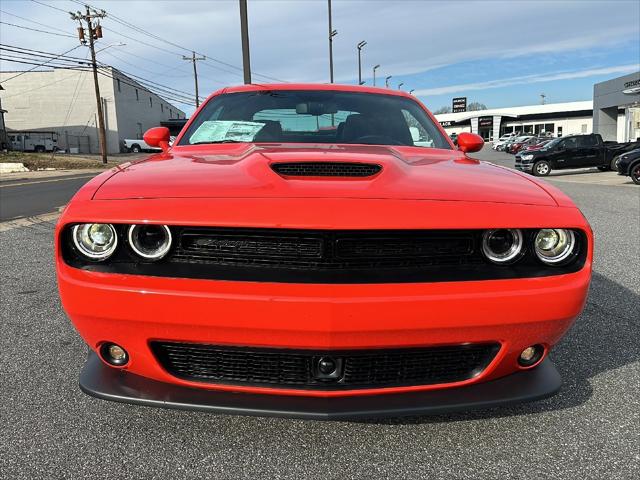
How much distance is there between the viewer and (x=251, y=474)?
5.82 feet

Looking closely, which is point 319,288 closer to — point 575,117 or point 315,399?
point 315,399

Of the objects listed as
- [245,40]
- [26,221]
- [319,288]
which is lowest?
[26,221]

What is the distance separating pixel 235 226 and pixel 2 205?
11.0 metres

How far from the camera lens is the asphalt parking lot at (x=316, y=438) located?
5.90 ft

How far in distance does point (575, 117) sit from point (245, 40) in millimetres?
69731

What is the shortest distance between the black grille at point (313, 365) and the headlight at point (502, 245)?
315mm

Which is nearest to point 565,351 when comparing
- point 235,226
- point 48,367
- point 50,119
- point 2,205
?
point 235,226

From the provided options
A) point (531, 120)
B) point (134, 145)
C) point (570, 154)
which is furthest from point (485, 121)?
point (570, 154)

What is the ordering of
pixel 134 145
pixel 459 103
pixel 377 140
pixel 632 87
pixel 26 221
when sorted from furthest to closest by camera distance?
pixel 459 103, pixel 134 145, pixel 632 87, pixel 26 221, pixel 377 140

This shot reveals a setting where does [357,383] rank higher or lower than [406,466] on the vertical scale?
higher

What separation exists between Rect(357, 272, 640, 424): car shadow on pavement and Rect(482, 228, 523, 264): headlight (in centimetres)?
70

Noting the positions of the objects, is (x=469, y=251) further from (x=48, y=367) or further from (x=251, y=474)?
(x=48, y=367)

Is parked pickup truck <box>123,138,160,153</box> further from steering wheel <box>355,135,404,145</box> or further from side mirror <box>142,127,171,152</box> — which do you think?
steering wheel <box>355,135,404,145</box>

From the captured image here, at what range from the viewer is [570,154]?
1919cm
